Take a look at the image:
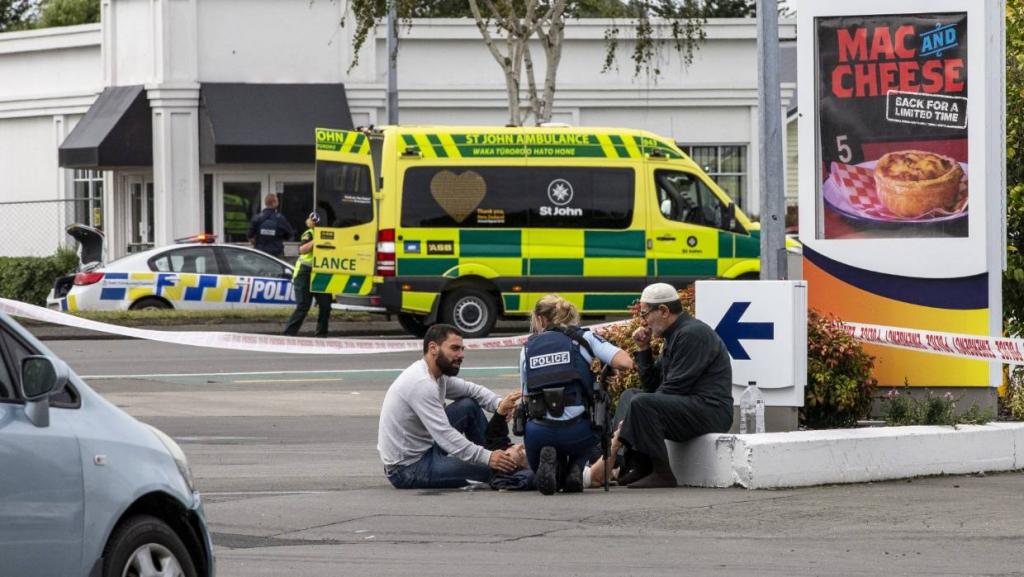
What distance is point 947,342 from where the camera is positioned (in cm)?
1244

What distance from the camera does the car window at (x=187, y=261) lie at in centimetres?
2505

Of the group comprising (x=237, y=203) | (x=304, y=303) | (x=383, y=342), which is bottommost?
(x=383, y=342)

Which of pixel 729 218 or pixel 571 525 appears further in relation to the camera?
pixel 729 218

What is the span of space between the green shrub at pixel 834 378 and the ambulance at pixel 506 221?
11357mm

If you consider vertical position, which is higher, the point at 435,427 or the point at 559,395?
the point at 559,395

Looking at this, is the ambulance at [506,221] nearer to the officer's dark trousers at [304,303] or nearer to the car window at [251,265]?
the officer's dark trousers at [304,303]

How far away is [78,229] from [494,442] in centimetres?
1947

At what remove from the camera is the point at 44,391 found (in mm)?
5867

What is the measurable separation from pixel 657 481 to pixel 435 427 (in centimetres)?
150

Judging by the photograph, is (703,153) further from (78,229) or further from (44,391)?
(44,391)

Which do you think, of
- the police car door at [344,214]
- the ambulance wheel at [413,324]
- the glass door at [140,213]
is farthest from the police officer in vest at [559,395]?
the glass door at [140,213]

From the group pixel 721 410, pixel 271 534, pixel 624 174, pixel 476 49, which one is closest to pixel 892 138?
pixel 721 410

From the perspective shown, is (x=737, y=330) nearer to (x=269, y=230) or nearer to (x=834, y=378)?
(x=834, y=378)

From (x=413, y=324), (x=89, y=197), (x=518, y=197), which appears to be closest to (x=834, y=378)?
(x=518, y=197)
